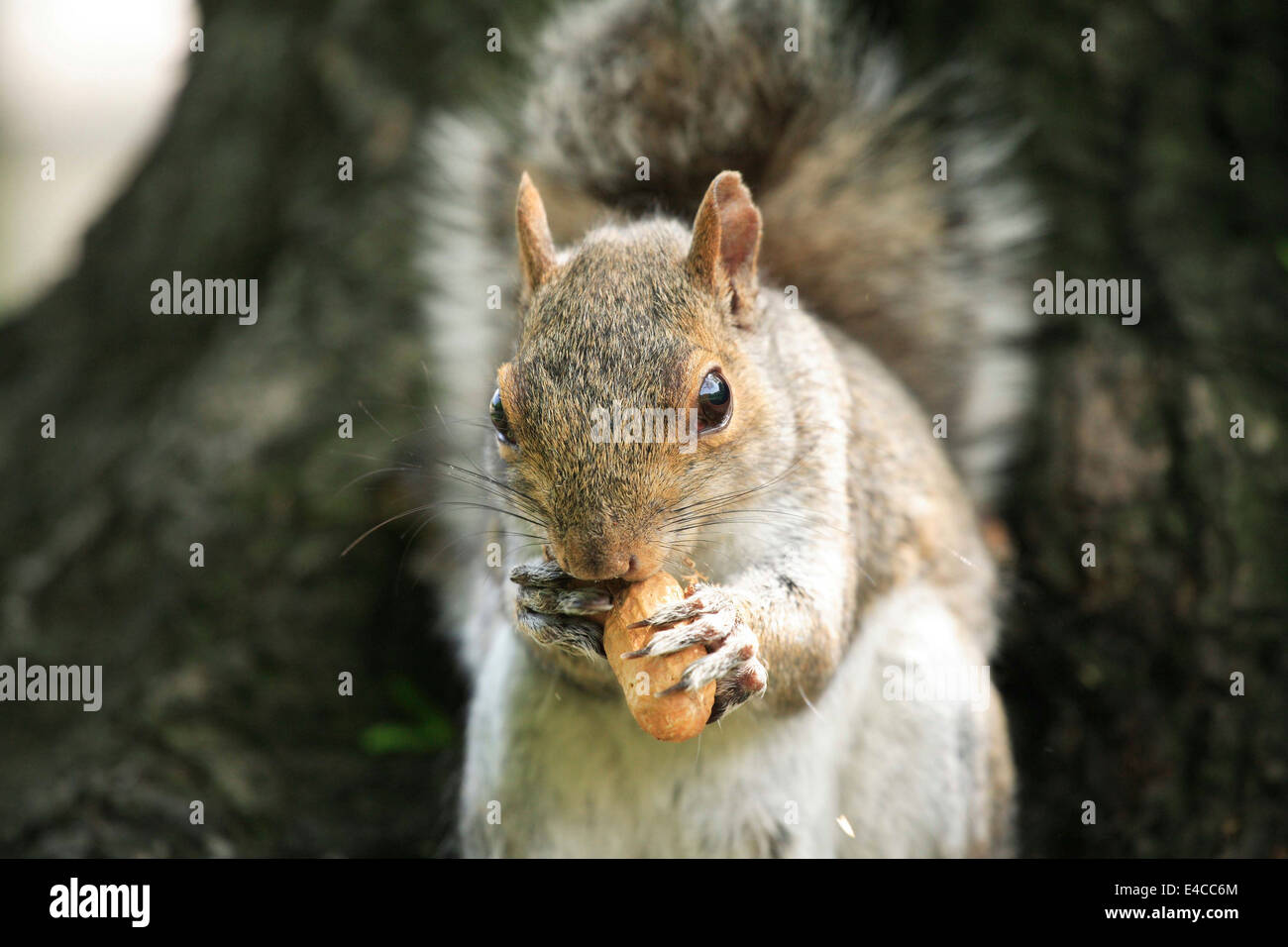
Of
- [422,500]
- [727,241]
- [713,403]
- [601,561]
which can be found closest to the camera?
[601,561]

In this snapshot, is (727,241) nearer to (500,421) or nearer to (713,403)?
(713,403)

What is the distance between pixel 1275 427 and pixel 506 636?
1554 mm

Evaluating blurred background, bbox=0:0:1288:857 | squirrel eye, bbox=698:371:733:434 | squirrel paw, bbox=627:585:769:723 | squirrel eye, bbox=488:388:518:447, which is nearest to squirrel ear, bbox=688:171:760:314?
squirrel eye, bbox=698:371:733:434

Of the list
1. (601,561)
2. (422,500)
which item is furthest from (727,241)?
(422,500)

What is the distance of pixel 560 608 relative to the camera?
1390 mm

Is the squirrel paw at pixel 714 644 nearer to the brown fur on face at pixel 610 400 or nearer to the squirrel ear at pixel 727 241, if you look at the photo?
the brown fur on face at pixel 610 400

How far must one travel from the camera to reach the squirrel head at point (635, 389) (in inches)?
51.7

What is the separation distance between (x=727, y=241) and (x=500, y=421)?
407 millimetres

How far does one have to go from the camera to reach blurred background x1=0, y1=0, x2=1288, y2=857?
2129 millimetres

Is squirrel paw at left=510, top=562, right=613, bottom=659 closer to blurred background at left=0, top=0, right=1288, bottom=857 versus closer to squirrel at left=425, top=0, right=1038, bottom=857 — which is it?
squirrel at left=425, top=0, right=1038, bottom=857

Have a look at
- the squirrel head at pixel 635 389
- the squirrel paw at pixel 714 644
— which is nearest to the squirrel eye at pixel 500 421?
the squirrel head at pixel 635 389

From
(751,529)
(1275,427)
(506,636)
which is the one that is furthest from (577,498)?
(1275,427)

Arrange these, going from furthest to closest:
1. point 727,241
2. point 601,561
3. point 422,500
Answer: point 422,500 → point 727,241 → point 601,561
